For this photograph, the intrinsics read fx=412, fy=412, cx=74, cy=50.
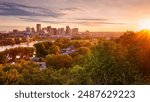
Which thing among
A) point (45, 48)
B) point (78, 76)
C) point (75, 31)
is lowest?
point (78, 76)

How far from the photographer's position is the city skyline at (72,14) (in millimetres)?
2740

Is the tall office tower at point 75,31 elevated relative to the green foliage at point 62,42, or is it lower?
elevated

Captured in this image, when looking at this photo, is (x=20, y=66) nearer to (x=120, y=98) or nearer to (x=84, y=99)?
(x=84, y=99)

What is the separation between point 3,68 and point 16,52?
5.6 inches

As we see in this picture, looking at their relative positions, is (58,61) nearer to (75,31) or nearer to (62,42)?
(62,42)

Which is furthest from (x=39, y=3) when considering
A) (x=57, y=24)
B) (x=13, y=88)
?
(x=13, y=88)

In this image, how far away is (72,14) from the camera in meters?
2.77

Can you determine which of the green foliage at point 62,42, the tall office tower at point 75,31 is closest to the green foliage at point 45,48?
the green foliage at point 62,42

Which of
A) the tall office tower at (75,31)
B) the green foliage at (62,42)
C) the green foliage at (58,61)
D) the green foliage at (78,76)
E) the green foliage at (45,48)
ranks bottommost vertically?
the green foliage at (78,76)

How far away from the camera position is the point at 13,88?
257cm

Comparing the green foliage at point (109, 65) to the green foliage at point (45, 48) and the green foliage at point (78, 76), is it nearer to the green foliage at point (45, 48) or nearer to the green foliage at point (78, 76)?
the green foliage at point (78, 76)

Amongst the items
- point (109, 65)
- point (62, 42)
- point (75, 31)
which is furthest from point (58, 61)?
point (109, 65)

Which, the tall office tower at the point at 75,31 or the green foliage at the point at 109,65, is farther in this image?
the tall office tower at the point at 75,31

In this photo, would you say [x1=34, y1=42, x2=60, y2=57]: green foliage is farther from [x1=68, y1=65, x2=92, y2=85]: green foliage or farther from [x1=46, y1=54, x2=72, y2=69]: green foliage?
[x1=68, y1=65, x2=92, y2=85]: green foliage
